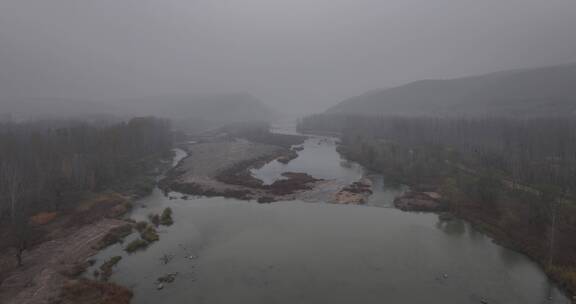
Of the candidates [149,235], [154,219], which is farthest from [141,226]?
[149,235]

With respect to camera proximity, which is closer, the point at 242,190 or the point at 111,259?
the point at 111,259

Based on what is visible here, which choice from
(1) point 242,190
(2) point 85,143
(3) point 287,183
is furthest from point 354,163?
(2) point 85,143

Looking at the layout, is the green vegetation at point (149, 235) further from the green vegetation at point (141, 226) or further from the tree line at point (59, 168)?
the tree line at point (59, 168)

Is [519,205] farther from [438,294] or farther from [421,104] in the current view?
[421,104]

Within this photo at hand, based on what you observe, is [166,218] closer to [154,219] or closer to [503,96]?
[154,219]

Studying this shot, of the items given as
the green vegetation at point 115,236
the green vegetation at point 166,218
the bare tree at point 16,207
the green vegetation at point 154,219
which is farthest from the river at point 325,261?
the bare tree at point 16,207

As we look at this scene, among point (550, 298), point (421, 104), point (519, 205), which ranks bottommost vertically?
point (550, 298)

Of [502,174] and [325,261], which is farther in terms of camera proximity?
[502,174]

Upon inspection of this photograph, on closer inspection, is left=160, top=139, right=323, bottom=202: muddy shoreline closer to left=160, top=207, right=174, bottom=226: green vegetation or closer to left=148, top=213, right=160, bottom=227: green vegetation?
left=160, top=207, right=174, bottom=226: green vegetation
